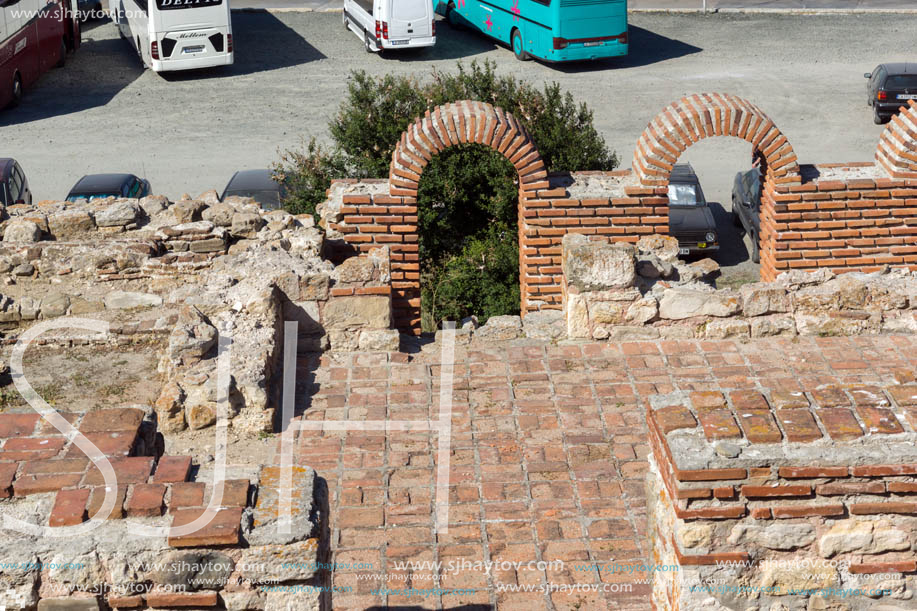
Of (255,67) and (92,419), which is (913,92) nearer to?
(255,67)

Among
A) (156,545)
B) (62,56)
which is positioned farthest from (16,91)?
(156,545)

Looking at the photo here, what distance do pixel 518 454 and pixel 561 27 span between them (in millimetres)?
19968

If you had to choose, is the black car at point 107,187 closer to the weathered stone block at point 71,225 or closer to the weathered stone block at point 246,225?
the weathered stone block at point 71,225

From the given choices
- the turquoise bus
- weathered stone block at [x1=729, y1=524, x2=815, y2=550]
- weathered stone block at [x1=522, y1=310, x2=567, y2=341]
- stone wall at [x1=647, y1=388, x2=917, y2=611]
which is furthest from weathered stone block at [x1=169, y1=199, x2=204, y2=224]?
the turquoise bus

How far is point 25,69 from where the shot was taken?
26.9 m

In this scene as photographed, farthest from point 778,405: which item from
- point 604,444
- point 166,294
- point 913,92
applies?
point 913,92

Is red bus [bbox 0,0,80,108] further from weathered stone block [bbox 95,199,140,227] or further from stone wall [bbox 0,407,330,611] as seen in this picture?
stone wall [bbox 0,407,330,611]

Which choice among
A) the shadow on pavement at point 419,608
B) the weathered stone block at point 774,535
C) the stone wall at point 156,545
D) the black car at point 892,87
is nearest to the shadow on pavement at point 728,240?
the black car at point 892,87

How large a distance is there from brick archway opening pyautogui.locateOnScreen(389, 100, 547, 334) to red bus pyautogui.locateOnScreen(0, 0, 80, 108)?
18.7 metres

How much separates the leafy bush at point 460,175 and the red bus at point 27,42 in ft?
40.1

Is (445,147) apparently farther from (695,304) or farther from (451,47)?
(451,47)

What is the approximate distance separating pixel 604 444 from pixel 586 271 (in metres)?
2.03

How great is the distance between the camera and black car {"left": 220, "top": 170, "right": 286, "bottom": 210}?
18141 millimetres

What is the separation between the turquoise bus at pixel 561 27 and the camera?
26.1 metres
